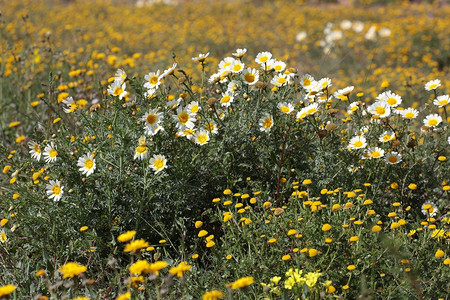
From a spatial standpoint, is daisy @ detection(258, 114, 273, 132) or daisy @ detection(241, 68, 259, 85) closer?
daisy @ detection(258, 114, 273, 132)

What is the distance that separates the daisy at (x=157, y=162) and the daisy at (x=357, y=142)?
109 centimetres

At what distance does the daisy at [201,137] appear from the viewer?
2.83 metres

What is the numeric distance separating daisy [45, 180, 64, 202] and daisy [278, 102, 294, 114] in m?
1.32

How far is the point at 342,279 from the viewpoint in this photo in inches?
93.0

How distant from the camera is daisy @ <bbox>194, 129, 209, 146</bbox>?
2832mm

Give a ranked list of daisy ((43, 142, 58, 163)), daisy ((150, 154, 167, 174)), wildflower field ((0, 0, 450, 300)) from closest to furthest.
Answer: wildflower field ((0, 0, 450, 300))
daisy ((150, 154, 167, 174))
daisy ((43, 142, 58, 163))

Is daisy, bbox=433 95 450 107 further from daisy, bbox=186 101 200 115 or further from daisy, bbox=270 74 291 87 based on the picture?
daisy, bbox=186 101 200 115

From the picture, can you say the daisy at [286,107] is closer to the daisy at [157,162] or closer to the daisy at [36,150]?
the daisy at [157,162]

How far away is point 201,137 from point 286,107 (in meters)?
0.54

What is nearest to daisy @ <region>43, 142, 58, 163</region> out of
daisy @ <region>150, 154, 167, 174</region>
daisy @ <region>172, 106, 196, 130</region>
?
daisy @ <region>150, 154, 167, 174</region>

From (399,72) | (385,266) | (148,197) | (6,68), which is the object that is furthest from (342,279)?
(399,72)

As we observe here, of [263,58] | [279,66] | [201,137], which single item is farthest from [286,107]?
[201,137]

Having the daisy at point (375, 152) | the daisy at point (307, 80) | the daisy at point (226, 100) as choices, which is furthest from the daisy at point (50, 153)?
the daisy at point (375, 152)

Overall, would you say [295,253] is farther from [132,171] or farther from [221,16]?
[221,16]
